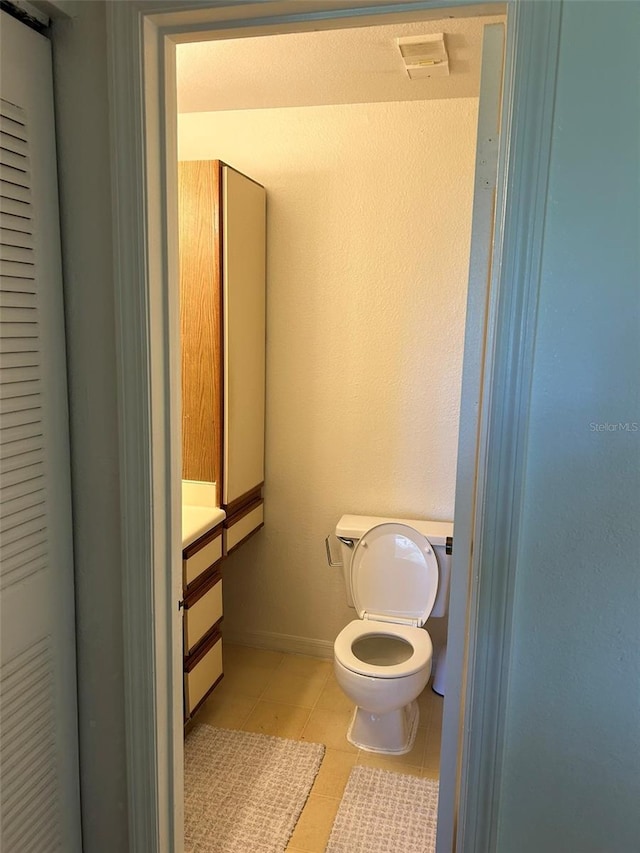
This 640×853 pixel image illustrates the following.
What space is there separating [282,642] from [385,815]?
1.05 m

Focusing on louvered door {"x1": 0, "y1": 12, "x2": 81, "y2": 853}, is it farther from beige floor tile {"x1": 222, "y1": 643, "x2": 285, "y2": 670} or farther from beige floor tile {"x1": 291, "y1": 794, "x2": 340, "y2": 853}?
beige floor tile {"x1": 222, "y1": 643, "x2": 285, "y2": 670}

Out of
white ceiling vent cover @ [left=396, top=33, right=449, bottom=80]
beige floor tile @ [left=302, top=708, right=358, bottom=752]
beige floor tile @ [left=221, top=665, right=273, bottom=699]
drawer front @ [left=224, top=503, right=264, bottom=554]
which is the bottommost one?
beige floor tile @ [left=302, top=708, right=358, bottom=752]

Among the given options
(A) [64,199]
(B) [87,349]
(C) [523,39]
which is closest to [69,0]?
(A) [64,199]

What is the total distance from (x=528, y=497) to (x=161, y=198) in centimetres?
89

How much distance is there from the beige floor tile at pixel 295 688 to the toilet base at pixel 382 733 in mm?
299

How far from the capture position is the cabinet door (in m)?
2.29

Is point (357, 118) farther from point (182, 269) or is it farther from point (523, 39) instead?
point (523, 39)

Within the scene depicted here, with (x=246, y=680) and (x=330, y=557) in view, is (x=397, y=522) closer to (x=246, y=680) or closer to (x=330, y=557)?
(x=330, y=557)

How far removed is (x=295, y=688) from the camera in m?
2.66

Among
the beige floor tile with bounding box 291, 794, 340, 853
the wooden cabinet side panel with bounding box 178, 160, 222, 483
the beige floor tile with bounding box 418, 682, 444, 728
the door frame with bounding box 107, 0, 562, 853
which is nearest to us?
the door frame with bounding box 107, 0, 562, 853

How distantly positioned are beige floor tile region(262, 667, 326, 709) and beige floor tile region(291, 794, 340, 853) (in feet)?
1.70

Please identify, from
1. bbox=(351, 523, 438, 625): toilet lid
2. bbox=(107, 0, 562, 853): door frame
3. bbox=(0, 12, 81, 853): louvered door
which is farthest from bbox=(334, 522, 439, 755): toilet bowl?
bbox=(0, 12, 81, 853): louvered door

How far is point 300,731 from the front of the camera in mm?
2381

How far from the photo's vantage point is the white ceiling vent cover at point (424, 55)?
176cm
